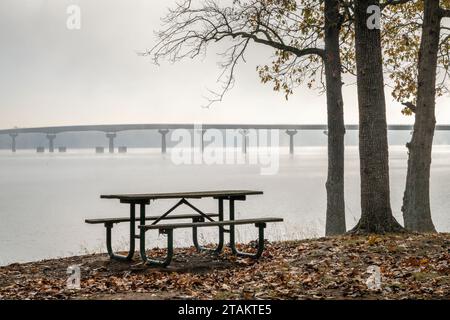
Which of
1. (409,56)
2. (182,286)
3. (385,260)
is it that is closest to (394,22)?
(409,56)

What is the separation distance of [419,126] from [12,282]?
32.3 ft

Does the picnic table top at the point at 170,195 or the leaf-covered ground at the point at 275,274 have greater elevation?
the picnic table top at the point at 170,195

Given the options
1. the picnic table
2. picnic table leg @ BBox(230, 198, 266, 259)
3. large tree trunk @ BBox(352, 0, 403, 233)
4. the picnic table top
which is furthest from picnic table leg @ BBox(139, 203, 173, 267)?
large tree trunk @ BBox(352, 0, 403, 233)

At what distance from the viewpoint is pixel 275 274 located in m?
10.8

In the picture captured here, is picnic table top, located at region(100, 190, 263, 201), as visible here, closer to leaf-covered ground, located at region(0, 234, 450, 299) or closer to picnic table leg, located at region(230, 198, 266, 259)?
picnic table leg, located at region(230, 198, 266, 259)

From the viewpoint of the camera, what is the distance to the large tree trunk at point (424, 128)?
651 inches

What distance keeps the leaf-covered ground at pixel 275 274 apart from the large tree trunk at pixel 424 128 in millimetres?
3518

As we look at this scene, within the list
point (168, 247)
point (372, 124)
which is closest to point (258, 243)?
point (168, 247)

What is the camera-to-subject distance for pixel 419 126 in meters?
16.9

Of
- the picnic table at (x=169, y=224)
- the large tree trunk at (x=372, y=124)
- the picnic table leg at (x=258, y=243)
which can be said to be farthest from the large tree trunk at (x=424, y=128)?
the picnic table leg at (x=258, y=243)

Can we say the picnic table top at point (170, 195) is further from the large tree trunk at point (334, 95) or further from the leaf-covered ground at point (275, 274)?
the large tree trunk at point (334, 95)

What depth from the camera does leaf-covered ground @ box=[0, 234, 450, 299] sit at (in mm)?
9289

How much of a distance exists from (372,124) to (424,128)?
3.21 meters
